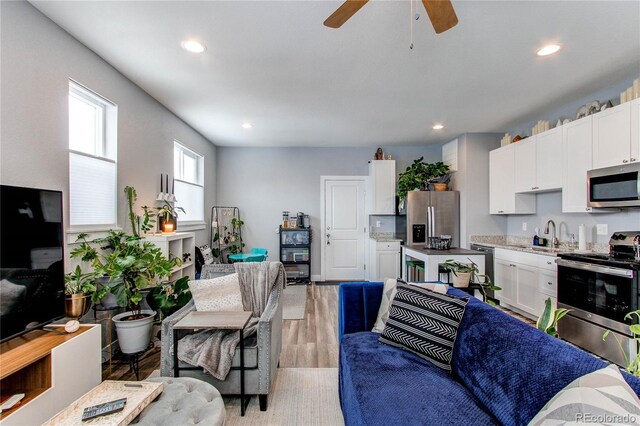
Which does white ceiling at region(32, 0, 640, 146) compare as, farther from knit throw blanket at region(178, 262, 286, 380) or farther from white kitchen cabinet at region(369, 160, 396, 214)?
knit throw blanket at region(178, 262, 286, 380)

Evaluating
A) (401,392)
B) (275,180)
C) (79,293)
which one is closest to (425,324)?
(401,392)

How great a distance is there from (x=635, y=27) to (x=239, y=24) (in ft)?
9.24

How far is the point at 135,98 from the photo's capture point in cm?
303

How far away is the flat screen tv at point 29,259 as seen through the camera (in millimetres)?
1425

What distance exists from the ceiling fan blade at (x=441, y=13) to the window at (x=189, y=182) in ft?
11.8

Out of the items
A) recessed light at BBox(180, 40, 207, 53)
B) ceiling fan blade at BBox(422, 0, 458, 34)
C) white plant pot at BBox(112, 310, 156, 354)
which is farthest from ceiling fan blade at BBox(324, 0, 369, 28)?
white plant pot at BBox(112, 310, 156, 354)

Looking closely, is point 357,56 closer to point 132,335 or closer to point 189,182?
point 132,335

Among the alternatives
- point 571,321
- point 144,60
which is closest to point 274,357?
point 144,60

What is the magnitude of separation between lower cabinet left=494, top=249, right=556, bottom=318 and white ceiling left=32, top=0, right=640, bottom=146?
1.90 m

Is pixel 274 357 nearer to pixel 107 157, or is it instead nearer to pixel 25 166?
pixel 25 166

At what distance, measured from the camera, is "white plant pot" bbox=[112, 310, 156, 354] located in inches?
91.7

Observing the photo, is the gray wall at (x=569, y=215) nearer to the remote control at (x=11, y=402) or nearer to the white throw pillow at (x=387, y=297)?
the white throw pillow at (x=387, y=297)

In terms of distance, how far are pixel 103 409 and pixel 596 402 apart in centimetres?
183

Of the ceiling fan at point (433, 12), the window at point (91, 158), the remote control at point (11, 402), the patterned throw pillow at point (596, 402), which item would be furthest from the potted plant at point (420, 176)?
the remote control at point (11, 402)
